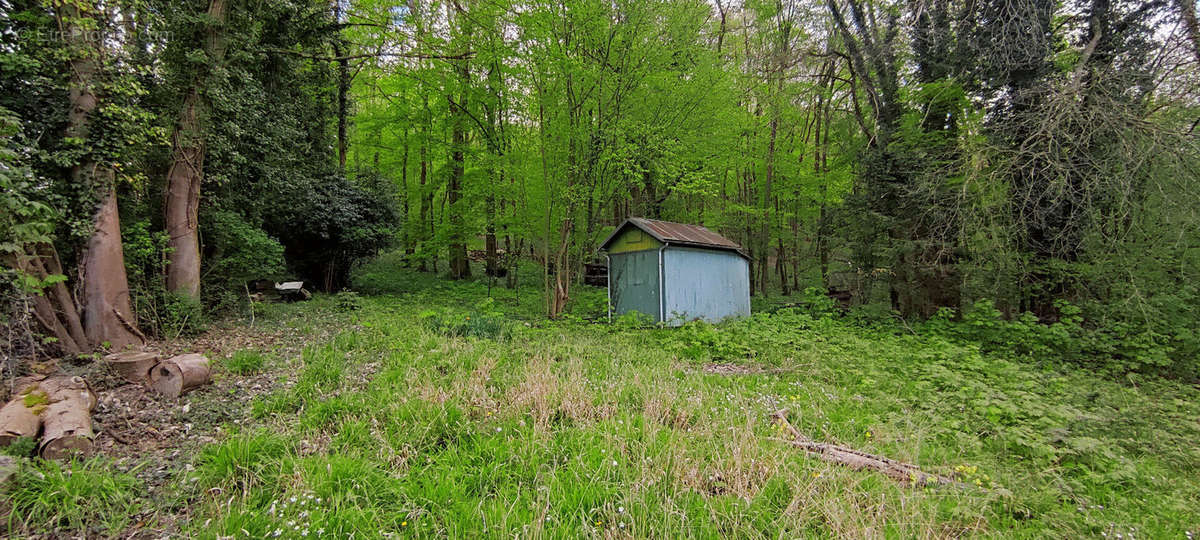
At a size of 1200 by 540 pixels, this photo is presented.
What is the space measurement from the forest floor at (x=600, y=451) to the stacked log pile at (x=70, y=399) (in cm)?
14

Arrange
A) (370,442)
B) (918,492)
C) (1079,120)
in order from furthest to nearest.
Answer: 1. (1079,120)
2. (370,442)
3. (918,492)

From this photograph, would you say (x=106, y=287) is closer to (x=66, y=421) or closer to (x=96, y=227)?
(x=96, y=227)

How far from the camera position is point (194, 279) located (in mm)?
6152

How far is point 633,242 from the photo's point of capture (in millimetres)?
8922

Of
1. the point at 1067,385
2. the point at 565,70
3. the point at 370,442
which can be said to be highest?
the point at 565,70

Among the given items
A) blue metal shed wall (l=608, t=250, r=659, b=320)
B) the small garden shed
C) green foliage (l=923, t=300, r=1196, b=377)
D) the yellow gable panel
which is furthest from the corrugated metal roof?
green foliage (l=923, t=300, r=1196, b=377)

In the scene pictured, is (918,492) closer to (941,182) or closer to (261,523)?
(261,523)

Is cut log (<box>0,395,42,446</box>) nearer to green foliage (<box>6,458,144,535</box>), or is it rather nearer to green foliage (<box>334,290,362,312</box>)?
green foliage (<box>6,458,144,535</box>)

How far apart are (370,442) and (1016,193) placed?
839 centimetres

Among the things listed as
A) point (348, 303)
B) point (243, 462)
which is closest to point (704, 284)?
point (348, 303)

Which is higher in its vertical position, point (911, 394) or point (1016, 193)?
point (1016, 193)

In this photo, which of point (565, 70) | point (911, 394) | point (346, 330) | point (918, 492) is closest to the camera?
point (918, 492)

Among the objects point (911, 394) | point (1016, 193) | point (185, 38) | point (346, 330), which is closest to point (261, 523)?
point (346, 330)

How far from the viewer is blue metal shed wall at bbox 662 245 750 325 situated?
27.5ft
